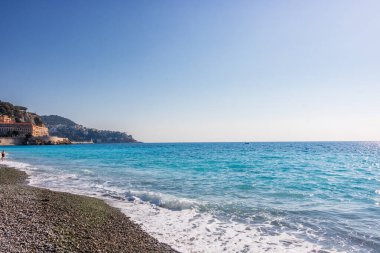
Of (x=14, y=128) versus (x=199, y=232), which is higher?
(x=14, y=128)

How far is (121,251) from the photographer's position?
820cm

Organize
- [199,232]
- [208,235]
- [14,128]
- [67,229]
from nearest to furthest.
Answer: [67,229]
[208,235]
[199,232]
[14,128]

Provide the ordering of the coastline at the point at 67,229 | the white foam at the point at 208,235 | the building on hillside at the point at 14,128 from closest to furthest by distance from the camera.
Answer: the coastline at the point at 67,229
the white foam at the point at 208,235
the building on hillside at the point at 14,128

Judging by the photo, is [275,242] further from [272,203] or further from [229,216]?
[272,203]

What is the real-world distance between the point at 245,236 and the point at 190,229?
235cm

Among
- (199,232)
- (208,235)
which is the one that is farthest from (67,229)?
(208,235)

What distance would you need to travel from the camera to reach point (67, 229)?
9.70m

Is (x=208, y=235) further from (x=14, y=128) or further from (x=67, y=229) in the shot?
(x=14, y=128)

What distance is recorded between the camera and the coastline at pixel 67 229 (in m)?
8.16

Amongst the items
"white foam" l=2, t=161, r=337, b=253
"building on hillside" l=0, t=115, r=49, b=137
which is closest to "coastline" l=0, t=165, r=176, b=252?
"white foam" l=2, t=161, r=337, b=253

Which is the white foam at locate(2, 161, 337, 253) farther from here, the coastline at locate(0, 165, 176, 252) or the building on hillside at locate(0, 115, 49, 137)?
the building on hillside at locate(0, 115, 49, 137)

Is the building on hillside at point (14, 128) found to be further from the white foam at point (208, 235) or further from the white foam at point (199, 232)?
the white foam at point (208, 235)

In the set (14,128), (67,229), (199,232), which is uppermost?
(14,128)

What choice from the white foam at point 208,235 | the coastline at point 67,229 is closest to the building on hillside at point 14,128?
the coastline at point 67,229
